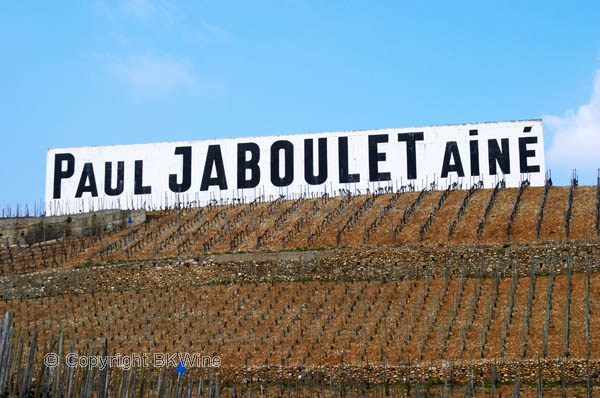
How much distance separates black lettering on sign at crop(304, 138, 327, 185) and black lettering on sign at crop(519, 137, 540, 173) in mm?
12221

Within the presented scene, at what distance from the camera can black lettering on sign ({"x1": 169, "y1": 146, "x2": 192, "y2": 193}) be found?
52562 mm

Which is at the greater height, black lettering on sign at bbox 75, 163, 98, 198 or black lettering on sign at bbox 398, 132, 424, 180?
black lettering on sign at bbox 398, 132, 424, 180

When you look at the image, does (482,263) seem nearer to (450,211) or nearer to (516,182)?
(450,211)

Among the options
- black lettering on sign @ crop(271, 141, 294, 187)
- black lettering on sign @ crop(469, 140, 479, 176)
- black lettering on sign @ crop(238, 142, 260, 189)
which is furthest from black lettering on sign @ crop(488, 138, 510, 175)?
black lettering on sign @ crop(238, 142, 260, 189)

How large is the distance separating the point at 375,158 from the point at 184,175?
41.6ft

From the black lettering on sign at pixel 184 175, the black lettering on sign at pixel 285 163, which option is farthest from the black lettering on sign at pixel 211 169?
the black lettering on sign at pixel 285 163

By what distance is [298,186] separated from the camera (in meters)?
51.2

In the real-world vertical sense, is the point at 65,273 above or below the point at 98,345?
above

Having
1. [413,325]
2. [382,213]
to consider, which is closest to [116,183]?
[382,213]

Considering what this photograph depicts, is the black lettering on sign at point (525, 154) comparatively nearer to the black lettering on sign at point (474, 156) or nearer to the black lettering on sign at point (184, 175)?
the black lettering on sign at point (474, 156)

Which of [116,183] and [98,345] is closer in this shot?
[98,345]

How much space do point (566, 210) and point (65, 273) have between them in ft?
74.4

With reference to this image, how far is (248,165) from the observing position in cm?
5238

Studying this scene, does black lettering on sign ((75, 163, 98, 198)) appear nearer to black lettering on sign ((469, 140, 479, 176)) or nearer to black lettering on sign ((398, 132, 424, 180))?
black lettering on sign ((398, 132, 424, 180))
